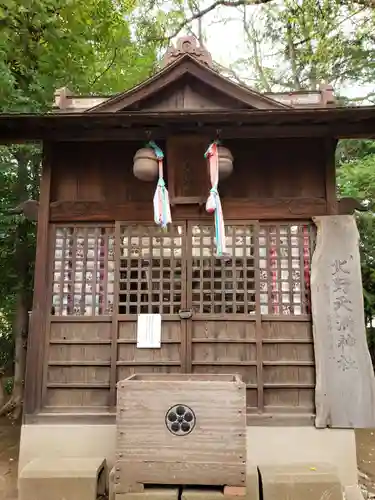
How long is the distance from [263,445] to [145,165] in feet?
13.7

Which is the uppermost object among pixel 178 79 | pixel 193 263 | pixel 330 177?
pixel 178 79

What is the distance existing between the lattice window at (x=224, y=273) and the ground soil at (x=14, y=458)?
3.22m

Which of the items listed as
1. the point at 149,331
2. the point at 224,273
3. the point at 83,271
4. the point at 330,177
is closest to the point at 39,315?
the point at 83,271

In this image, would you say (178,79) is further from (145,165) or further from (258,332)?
(258,332)

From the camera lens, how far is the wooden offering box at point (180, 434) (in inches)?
179

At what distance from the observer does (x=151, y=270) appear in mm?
6188

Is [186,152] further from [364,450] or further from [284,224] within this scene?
[364,450]

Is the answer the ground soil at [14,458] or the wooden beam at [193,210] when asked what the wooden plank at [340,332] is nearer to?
the wooden beam at [193,210]

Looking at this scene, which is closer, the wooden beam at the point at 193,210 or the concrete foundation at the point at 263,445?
the concrete foundation at the point at 263,445

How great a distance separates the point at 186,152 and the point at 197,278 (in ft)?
6.11

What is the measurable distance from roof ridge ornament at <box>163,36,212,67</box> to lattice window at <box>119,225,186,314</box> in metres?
2.64

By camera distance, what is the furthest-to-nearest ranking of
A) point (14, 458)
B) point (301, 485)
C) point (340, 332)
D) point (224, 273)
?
point (14, 458) < point (224, 273) < point (340, 332) < point (301, 485)

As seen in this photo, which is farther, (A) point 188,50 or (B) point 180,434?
(A) point 188,50

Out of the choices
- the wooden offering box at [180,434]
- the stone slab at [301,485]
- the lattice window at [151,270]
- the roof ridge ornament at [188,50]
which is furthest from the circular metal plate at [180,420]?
the roof ridge ornament at [188,50]
